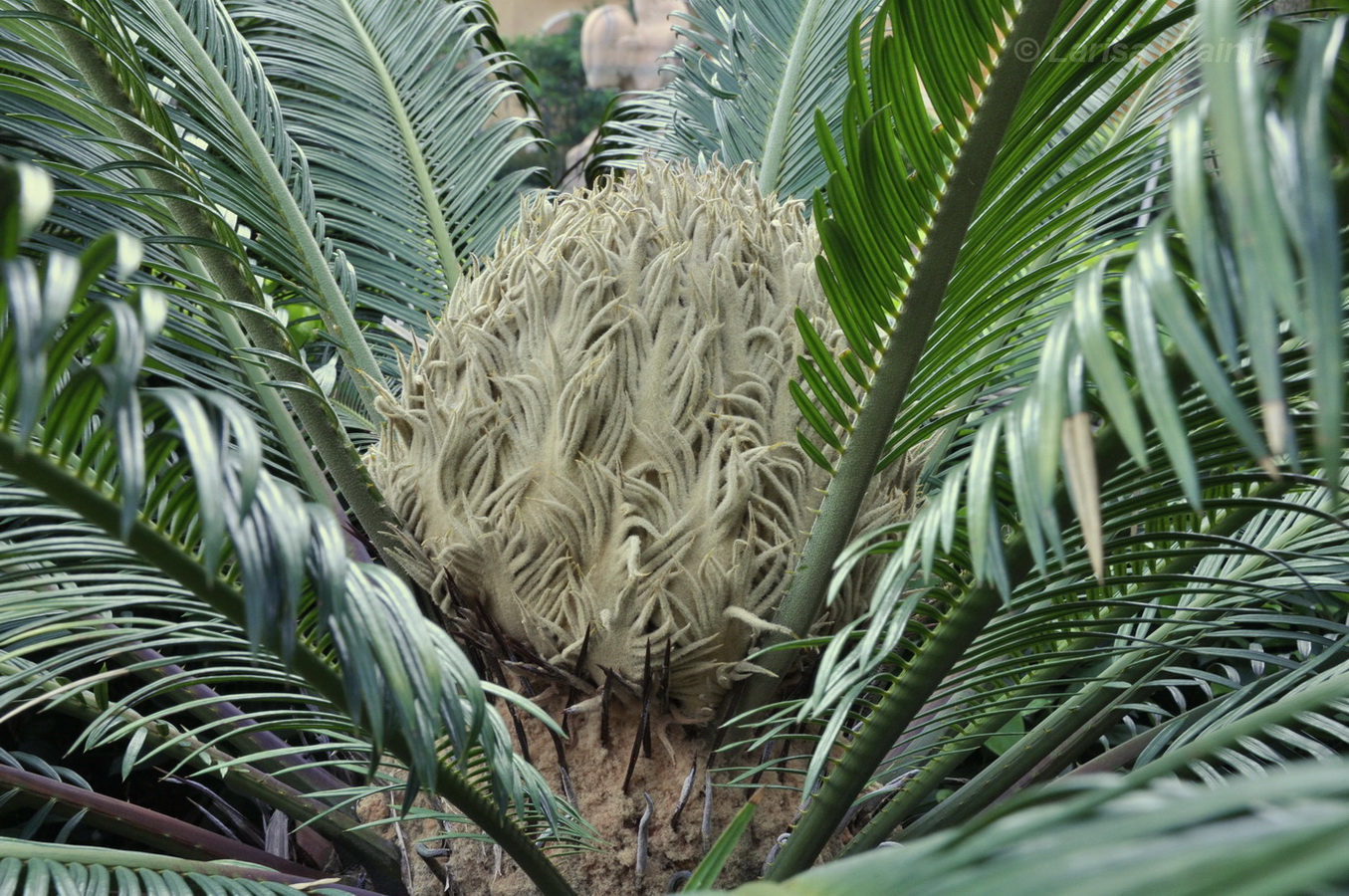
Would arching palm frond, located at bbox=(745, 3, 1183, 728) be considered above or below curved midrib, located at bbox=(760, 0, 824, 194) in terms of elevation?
below

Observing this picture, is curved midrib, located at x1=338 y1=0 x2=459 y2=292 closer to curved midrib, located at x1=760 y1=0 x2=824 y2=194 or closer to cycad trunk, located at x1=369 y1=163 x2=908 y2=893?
curved midrib, located at x1=760 y1=0 x2=824 y2=194

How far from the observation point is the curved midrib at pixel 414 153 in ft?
4.91

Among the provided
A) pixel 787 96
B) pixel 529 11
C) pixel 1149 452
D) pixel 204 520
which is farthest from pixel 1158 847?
pixel 529 11

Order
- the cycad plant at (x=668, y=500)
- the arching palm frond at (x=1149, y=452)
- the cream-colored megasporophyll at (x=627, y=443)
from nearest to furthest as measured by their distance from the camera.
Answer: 1. the arching palm frond at (x=1149, y=452)
2. the cycad plant at (x=668, y=500)
3. the cream-colored megasporophyll at (x=627, y=443)

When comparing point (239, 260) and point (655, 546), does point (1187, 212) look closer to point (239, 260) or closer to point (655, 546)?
point (655, 546)

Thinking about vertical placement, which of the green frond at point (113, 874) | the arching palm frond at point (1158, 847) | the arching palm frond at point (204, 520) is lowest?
the green frond at point (113, 874)

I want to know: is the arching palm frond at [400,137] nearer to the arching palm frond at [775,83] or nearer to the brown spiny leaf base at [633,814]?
the arching palm frond at [775,83]

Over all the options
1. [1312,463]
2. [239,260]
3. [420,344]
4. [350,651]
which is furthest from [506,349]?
[1312,463]

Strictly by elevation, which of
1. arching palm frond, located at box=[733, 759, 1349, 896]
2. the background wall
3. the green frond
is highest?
the background wall

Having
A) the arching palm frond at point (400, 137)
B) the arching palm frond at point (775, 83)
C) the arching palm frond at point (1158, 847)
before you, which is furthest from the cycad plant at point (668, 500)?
the arching palm frond at point (775, 83)

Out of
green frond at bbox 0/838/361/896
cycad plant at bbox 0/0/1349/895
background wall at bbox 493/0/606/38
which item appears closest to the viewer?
cycad plant at bbox 0/0/1349/895

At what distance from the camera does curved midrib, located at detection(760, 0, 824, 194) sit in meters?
1.46

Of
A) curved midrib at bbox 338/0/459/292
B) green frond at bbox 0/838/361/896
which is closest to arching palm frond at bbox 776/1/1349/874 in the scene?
green frond at bbox 0/838/361/896

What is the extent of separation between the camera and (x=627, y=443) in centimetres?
89
